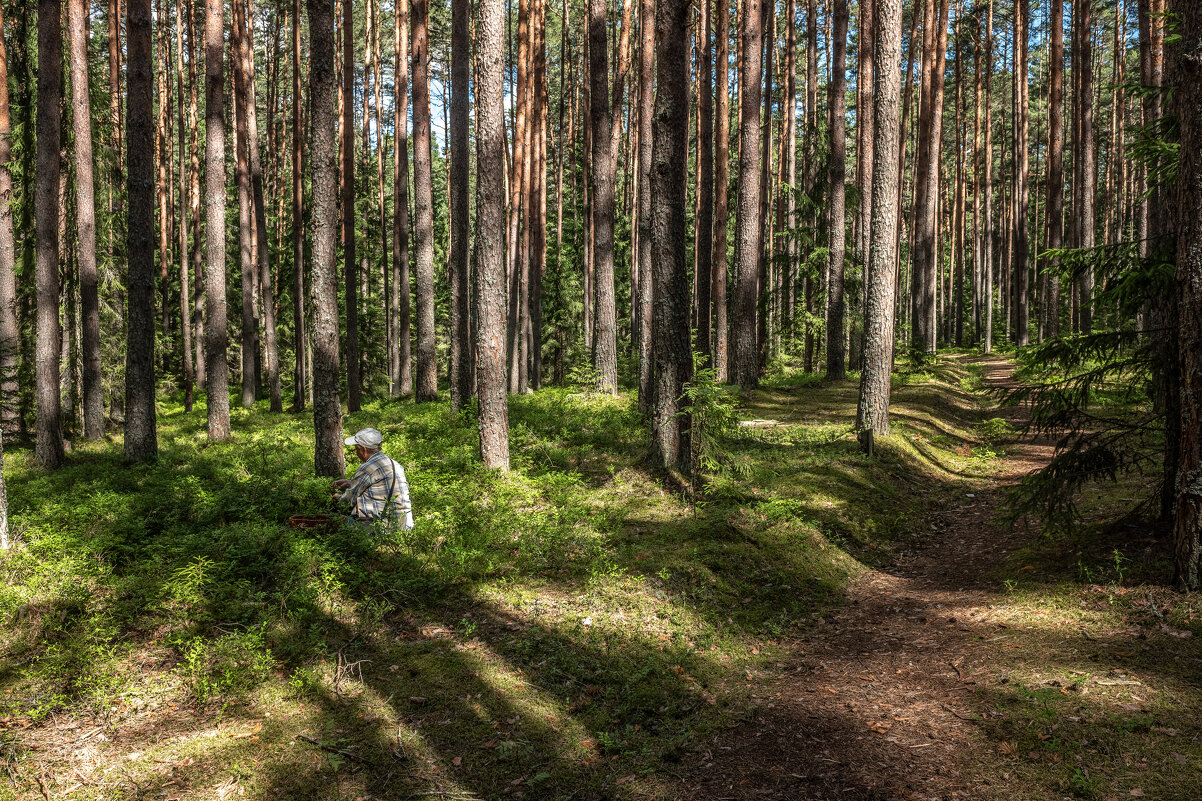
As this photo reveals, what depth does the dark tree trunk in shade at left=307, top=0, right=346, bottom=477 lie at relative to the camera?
8.55 metres

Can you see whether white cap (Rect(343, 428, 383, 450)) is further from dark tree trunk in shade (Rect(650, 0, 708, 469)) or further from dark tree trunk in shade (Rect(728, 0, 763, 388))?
dark tree trunk in shade (Rect(728, 0, 763, 388))

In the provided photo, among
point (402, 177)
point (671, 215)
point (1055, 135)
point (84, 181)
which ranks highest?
point (1055, 135)

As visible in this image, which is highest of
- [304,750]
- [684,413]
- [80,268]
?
[80,268]

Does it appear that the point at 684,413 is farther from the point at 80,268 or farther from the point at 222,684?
the point at 80,268

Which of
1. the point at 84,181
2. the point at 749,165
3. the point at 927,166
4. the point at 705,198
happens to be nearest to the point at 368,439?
the point at 84,181

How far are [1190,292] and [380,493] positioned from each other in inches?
294

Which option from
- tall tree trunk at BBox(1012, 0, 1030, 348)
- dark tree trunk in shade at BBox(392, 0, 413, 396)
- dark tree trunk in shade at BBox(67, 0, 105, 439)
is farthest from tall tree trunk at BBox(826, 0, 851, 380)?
dark tree trunk in shade at BBox(67, 0, 105, 439)

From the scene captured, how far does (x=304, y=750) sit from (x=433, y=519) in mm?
3518

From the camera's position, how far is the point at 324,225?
880cm

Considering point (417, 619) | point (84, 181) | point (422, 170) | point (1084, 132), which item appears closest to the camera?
point (417, 619)

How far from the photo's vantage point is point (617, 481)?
369 inches

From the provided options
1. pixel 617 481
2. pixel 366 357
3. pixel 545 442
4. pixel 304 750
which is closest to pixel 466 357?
pixel 545 442

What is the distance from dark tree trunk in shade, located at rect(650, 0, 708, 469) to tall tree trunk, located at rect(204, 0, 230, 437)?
962 centimetres

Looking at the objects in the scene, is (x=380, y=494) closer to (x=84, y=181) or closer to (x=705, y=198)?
(x=84, y=181)
